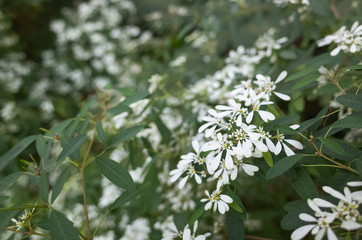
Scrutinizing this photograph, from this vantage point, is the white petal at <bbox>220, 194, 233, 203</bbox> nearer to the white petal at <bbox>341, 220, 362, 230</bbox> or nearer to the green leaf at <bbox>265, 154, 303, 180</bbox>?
the green leaf at <bbox>265, 154, 303, 180</bbox>

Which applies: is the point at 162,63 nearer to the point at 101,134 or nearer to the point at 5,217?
the point at 101,134

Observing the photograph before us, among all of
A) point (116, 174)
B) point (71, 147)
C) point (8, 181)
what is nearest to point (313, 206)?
point (116, 174)

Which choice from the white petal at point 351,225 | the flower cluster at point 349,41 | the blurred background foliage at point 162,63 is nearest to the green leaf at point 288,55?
the blurred background foliage at point 162,63

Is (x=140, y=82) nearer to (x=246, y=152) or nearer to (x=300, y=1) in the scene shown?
(x=300, y=1)

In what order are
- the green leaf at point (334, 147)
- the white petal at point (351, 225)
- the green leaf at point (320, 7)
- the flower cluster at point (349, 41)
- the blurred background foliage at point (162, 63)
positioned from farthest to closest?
the blurred background foliage at point (162, 63)
the green leaf at point (320, 7)
the flower cluster at point (349, 41)
the green leaf at point (334, 147)
the white petal at point (351, 225)

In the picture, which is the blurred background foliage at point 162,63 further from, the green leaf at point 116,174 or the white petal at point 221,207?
the green leaf at point 116,174

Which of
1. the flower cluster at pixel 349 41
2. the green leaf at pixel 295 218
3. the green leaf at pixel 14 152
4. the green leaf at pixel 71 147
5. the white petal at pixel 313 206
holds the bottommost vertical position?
the green leaf at pixel 295 218

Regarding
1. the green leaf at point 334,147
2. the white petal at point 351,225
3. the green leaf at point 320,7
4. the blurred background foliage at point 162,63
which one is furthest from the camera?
the blurred background foliage at point 162,63
